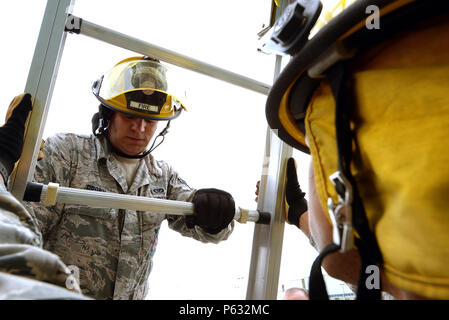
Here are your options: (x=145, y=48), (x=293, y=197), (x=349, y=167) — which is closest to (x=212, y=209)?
(x=293, y=197)

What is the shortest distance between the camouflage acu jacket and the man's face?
0.08m

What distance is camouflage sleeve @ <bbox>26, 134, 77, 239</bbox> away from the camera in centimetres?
136

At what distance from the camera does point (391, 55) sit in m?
0.48

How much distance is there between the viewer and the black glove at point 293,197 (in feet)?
3.87

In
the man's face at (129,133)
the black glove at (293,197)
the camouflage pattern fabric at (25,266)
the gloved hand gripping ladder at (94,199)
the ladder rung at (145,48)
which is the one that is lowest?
the camouflage pattern fabric at (25,266)

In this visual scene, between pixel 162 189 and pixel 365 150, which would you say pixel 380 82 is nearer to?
pixel 365 150

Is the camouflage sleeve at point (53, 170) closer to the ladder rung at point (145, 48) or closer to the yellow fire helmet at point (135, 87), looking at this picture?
the yellow fire helmet at point (135, 87)

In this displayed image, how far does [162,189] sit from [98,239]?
445mm

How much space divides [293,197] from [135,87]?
0.95 m

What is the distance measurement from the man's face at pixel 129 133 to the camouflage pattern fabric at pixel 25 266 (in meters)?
1.13

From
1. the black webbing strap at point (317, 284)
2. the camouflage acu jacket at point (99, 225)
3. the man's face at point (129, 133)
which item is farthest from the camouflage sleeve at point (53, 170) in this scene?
the black webbing strap at point (317, 284)

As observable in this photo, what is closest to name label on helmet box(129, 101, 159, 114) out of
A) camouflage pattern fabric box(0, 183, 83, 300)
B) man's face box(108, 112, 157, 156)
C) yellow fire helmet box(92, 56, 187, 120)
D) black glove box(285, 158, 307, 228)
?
yellow fire helmet box(92, 56, 187, 120)
